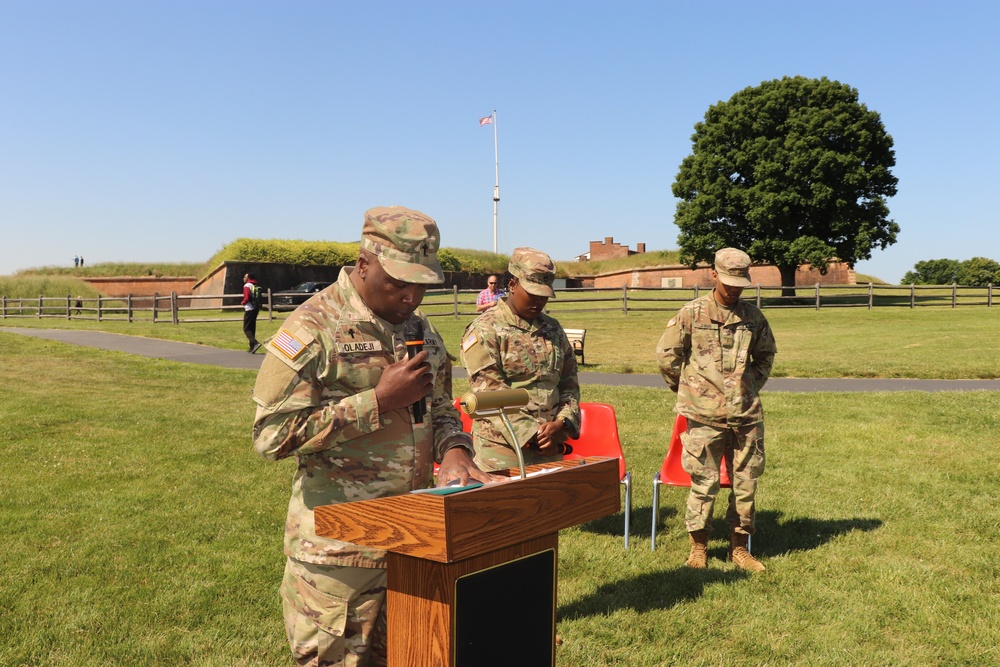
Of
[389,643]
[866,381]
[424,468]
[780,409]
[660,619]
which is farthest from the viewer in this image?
[866,381]

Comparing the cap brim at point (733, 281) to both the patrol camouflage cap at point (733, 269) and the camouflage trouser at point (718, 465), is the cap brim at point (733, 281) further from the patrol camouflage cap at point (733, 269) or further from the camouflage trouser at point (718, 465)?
the camouflage trouser at point (718, 465)

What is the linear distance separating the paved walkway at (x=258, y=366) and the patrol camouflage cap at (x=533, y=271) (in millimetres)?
10473

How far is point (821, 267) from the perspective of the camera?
41.5 m

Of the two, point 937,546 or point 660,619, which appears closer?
point 660,619

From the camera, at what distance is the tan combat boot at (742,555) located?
591cm

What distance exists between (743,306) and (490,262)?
202 feet

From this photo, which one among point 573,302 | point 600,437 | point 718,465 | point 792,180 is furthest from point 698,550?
point 792,180

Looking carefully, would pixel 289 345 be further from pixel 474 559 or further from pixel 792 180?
pixel 792 180

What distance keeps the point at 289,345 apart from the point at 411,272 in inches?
17.4

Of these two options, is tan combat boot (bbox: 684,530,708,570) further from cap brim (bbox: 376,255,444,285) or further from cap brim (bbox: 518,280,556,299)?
cap brim (bbox: 376,255,444,285)

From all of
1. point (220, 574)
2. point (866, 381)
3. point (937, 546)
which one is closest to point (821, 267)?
point (866, 381)

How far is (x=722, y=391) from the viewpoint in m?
5.84

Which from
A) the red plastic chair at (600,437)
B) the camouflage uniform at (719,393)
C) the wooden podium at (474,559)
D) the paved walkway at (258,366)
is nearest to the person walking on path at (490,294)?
the paved walkway at (258,366)

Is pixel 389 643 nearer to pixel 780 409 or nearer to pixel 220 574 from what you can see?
pixel 220 574
